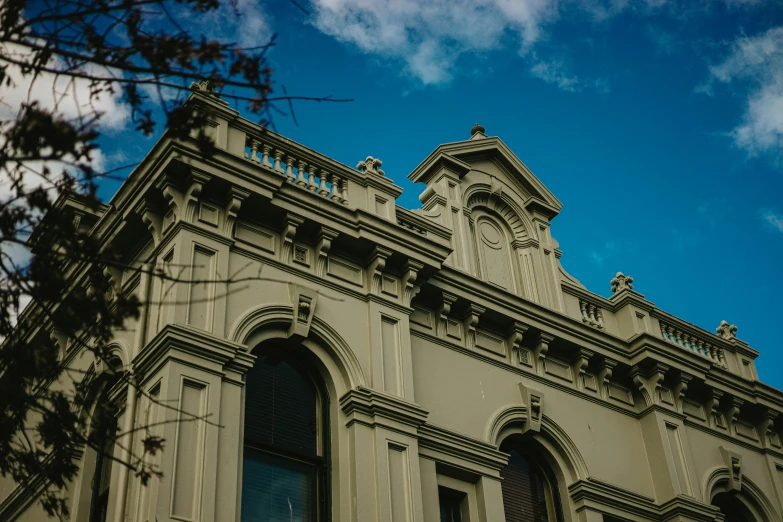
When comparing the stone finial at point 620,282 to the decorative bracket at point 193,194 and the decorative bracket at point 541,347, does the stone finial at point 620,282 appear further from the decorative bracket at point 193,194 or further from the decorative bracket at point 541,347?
the decorative bracket at point 193,194

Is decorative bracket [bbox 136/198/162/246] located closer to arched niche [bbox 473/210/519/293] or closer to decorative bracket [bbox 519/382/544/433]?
arched niche [bbox 473/210/519/293]

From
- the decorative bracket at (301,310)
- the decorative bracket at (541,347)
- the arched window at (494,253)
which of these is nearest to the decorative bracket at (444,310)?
the decorative bracket at (541,347)

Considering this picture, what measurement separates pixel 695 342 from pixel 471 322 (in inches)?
242

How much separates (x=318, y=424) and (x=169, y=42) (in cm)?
804

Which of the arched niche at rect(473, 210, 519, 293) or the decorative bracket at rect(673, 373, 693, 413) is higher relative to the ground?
the arched niche at rect(473, 210, 519, 293)

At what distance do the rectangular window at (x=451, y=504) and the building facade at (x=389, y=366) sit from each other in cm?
4

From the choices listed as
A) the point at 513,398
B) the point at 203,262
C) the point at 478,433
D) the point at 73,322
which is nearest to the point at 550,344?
the point at 513,398

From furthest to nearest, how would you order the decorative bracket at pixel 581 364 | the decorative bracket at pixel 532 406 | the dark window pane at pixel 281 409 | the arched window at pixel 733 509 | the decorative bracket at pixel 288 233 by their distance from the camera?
1. the arched window at pixel 733 509
2. the decorative bracket at pixel 581 364
3. the decorative bracket at pixel 532 406
4. the decorative bracket at pixel 288 233
5. the dark window pane at pixel 281 409

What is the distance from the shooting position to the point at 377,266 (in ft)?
56.0

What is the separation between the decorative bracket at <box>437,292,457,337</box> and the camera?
59.1 ft

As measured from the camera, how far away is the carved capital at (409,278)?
56.9 feet

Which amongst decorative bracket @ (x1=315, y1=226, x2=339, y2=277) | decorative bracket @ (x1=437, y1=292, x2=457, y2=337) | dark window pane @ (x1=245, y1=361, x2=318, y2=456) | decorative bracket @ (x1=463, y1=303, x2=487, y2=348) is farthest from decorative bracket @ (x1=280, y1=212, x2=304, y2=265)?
decorative bracket @ (x1=463, y1=303, x2=487, y2=348)

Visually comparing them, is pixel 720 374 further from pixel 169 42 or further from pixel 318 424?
pixel 169 42

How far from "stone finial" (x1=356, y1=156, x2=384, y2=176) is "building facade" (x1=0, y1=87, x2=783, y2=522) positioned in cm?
7
